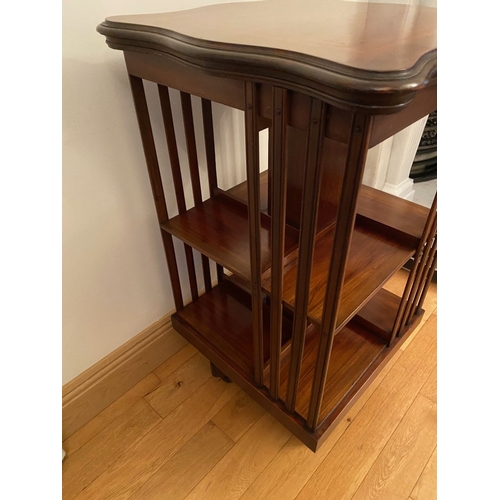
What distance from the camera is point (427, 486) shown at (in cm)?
98

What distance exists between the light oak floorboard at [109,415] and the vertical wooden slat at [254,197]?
0.51 meters

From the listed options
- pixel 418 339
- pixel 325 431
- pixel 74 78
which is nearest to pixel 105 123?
pixel 74 78

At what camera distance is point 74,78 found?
28.9 inches

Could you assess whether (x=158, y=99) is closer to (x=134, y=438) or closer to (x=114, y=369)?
(x=114, y=369)

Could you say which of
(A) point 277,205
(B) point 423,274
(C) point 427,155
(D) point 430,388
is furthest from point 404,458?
(C) point 427,155

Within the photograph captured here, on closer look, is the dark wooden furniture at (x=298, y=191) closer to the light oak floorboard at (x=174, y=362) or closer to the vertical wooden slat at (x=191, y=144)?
the vertical wooden slat at (x=191, y=144)

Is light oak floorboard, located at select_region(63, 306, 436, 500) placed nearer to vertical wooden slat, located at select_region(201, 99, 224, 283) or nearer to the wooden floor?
the wooden floor

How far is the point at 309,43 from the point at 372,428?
1059 mm

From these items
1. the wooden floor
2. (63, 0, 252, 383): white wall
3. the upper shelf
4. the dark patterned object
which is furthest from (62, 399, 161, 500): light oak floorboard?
the dark patterned object

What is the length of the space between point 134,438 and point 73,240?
632 millimetres

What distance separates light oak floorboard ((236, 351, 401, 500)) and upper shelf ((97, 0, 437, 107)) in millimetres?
990

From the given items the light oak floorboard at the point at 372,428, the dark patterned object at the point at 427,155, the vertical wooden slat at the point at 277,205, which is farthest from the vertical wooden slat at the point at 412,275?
the dark patterned object at the point at 427,155

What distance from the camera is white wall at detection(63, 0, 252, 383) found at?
2.45ft

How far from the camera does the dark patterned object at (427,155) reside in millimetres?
1745
